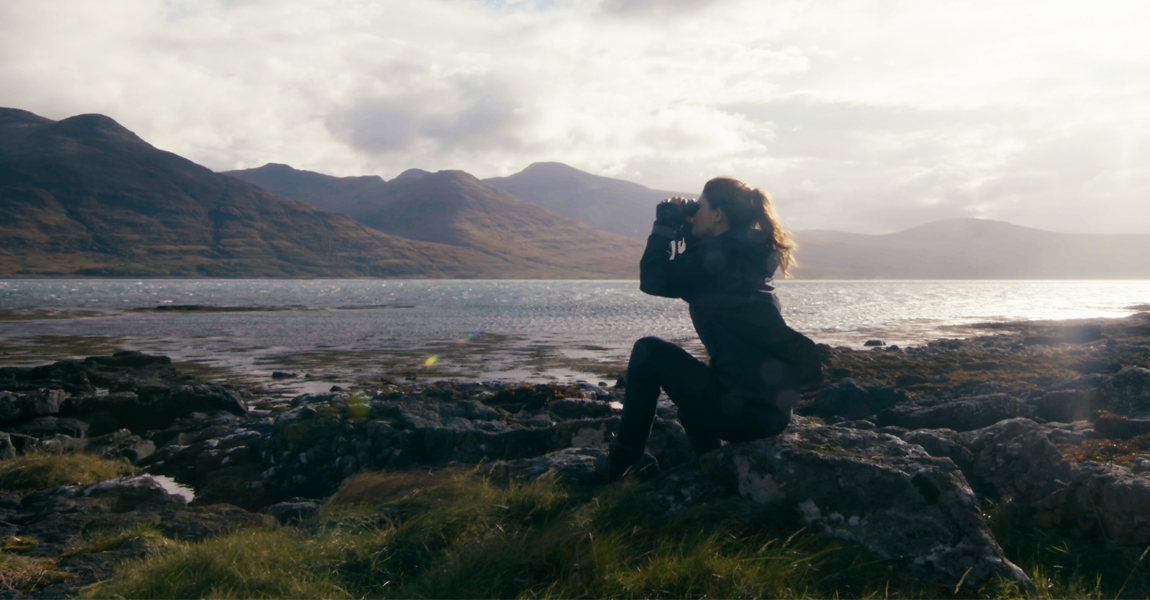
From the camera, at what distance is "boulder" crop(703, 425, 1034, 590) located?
325 cm

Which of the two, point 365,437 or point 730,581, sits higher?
point 730,581

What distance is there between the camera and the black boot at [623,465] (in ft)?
14.5

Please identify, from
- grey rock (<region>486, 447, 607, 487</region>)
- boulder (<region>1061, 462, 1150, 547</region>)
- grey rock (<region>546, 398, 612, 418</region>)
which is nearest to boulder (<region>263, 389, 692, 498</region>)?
grey rock (<region>486, 447, 607, 487</region>)

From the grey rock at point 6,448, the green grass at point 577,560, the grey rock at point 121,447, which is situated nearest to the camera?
the green grass at point 577,560

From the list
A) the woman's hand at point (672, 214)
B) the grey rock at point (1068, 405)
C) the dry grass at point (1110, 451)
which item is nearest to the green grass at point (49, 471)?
the woman's hand at point (672, 214)

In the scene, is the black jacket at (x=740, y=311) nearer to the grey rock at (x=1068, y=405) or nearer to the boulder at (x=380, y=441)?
the boulder at (x=380, y=441)

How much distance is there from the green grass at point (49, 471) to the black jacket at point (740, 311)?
6.70 meters

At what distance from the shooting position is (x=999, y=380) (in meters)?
14.6

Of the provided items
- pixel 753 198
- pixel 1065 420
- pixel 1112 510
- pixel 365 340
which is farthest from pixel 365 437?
pixel 365 340

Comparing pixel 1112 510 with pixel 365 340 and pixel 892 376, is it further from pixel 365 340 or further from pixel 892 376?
pixel 365 340

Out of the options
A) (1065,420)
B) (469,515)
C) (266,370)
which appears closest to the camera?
(469,515)

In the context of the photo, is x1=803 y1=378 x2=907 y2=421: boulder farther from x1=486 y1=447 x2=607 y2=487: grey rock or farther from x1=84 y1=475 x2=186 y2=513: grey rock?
x1=84 y1=475 x2=186 y2=513: grey rock

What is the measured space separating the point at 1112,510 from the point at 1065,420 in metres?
6.09

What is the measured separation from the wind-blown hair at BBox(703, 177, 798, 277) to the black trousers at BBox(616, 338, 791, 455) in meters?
0.88
